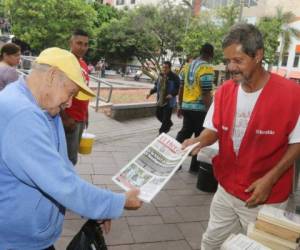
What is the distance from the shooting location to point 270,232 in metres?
1.81

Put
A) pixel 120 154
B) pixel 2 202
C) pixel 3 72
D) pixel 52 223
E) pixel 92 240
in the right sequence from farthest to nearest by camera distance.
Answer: pixel 120 154
pixel 3 72
pixel 92 240
pixel 52 223
pixel 2 202

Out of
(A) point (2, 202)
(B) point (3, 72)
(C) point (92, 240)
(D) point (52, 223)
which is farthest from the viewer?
(B) point (3, 72)

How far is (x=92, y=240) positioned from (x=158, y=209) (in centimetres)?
240

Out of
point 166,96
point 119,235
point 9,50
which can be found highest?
point 9,50

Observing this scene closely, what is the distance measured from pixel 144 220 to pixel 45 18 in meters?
29.2

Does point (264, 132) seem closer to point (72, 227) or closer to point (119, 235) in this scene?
point (119, 235)

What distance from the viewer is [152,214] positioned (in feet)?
13.5

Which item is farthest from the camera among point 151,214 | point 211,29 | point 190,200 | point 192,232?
point 211,29

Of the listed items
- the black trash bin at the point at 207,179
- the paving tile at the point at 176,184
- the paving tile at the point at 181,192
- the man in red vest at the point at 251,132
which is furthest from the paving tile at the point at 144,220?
the man in red vest at the point at 251,132

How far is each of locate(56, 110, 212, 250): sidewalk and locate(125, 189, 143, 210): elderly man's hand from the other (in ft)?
5.46

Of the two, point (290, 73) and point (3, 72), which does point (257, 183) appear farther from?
point (290, 73)

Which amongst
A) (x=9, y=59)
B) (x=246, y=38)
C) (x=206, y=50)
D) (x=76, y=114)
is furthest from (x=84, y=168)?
(x=246, y=38)

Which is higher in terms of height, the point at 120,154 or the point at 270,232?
the point at 270,232

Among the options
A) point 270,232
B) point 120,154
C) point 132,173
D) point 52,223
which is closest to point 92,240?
point 52,223
